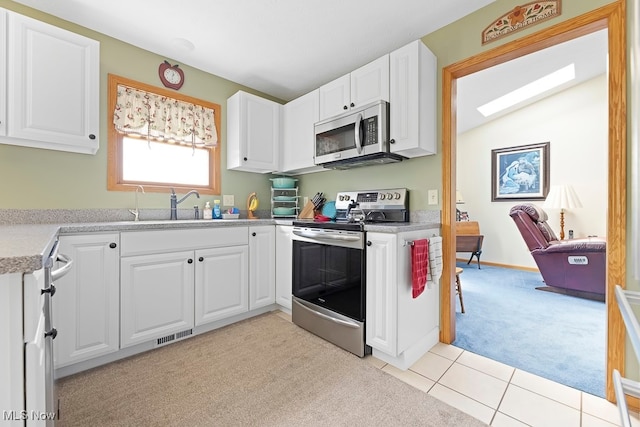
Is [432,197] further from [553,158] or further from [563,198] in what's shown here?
[553,158]

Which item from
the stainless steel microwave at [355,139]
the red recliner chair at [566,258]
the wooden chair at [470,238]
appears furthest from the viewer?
the wooden chair at [470,238]

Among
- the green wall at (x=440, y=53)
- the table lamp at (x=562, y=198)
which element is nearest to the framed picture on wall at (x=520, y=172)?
the table lamp at (x=562, y=198)

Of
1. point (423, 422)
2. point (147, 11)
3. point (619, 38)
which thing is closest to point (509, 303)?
point (423, 422)

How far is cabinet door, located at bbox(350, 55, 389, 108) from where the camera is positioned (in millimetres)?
2145

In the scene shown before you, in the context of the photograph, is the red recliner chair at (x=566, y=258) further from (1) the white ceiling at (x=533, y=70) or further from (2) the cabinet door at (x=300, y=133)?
(2) the cabinet door at (x=300, y=133)

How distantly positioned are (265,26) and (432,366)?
276 centimetres

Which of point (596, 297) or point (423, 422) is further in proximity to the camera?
point (596, 297)

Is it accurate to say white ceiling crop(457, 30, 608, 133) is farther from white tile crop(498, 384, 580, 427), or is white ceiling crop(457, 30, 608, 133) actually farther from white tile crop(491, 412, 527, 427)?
white tile crop(491, 412, 527, 427)

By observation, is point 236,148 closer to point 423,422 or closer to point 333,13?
point 333,13

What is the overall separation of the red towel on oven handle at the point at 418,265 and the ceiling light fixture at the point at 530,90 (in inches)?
146

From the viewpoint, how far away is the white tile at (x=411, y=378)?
162 cm

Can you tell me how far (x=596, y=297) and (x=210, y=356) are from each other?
4128mm

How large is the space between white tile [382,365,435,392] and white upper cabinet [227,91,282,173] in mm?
2202

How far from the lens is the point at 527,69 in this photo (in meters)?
3.56
